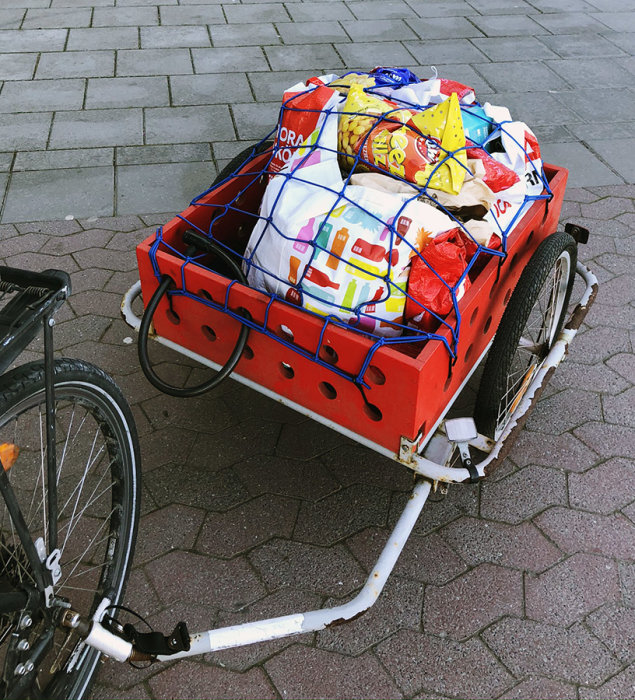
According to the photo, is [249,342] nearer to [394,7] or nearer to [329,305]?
[329,305]

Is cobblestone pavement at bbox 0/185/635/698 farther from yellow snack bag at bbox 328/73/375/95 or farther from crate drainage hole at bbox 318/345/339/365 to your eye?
yellow snack bag at bbox 328/73/375/95

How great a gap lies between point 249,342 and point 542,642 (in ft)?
4.00

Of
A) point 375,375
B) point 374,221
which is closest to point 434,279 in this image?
point 374,221

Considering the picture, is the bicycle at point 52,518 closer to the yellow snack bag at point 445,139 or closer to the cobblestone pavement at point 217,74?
the yellow snack bag at point 445,139

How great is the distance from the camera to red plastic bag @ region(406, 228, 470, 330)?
79.0 inches

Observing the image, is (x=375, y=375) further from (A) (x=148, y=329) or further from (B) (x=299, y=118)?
(B) (x=299, y=118)

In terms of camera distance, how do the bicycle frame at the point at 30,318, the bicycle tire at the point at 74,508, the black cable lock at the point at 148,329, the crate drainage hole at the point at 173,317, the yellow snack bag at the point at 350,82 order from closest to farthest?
1. the bicycle frame at the point at 30,318
2. the bicycle tire at the point at 74,508
3. the black cable lock at the point at 148,329
4. the crate drainage hole at the point at 173,317
5. the yellow snack bag at the point at 350,82

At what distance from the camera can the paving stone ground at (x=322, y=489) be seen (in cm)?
209

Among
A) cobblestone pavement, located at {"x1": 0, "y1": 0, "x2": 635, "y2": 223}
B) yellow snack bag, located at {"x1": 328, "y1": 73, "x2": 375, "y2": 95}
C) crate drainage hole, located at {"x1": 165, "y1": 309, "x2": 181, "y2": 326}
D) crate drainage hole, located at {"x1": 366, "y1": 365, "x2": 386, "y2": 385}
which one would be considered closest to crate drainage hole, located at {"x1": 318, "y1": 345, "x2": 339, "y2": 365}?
crate drainage hole, located at {"x1": 366, "y1": 365, "x2": 386, "y2": 385}

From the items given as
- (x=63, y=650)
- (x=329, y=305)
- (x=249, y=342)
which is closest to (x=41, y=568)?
(x=63, y=650)

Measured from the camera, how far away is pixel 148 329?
208 cm

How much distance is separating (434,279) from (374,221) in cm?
23

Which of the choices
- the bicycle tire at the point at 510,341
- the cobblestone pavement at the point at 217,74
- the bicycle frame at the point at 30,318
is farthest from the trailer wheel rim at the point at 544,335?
the cobblestone pavement at the point at 217,74

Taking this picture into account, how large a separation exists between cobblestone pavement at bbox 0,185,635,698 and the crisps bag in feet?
2.51
